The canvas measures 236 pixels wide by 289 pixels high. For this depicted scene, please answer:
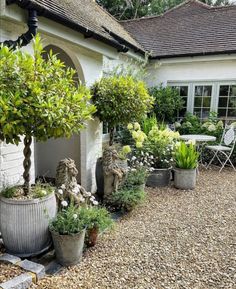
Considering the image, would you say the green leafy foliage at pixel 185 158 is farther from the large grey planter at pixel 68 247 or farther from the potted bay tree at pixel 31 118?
the large grey planter at pixel 68 247

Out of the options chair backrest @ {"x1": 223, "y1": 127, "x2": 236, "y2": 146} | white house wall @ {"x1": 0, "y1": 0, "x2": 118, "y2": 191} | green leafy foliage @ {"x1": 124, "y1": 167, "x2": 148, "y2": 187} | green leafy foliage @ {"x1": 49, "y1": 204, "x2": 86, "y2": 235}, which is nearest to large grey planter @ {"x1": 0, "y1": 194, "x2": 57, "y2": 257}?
green leafy foliage @ {"x1": 49, "y1": 204, "x2": 86, "y2": 235}

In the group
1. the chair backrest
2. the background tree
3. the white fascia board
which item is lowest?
the chair backrest

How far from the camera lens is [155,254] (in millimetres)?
3715

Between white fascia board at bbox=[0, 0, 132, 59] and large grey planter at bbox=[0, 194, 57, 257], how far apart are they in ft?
8.14

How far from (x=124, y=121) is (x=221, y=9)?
9.79 meters

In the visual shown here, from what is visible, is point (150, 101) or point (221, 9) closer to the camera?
point (150, 101)

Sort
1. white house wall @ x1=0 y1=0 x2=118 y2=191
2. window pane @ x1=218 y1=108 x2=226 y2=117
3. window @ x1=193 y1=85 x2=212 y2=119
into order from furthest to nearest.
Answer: window @ x1=193 y1=85 x2=212 y2=119 < window pane @ x1=218 y1=108 x2=226 y2=117 < white house wall @ x1=0 y1=0 x2=118 y2=191

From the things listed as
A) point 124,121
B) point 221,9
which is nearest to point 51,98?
point 124,121

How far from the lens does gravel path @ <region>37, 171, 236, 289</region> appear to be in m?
3.12

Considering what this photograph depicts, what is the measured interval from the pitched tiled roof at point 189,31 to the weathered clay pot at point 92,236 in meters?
8.42

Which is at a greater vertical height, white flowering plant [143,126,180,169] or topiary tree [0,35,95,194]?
topiary tree [0,35,95,194]

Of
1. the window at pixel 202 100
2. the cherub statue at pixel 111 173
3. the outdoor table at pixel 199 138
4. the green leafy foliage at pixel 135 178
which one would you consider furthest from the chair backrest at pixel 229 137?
the cherub statue at pixel 111 173

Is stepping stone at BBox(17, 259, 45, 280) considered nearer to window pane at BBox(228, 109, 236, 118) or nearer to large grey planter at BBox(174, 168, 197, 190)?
large grey planter at BBox(174, 168, 197, 190)

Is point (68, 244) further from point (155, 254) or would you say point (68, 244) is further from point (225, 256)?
point (225, 256)
